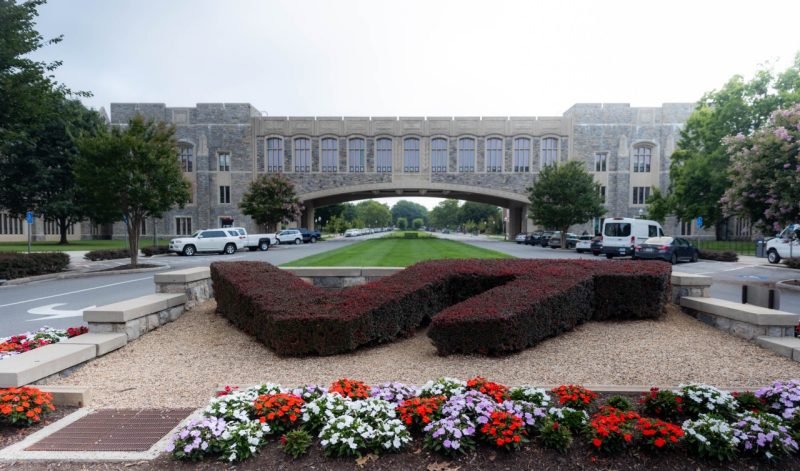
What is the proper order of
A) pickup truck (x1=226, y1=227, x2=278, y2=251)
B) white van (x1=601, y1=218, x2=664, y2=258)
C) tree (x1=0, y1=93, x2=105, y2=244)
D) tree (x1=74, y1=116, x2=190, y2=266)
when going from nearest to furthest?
tree (x1=74, y1=116, x2=190, y2=266)
white van (x1=601, y1=218, x2=664, y2=258)
pickup truck (x1=226, y1=227, x2=278, y2=251)
tree (x1=0, y1=93, x2=105, y2=244)

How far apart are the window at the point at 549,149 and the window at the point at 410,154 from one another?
1382 cm

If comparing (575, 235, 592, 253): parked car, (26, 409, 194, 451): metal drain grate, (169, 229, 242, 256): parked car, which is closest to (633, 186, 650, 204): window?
(575, 235, 592, 253): parked car

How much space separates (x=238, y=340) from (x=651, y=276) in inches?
267

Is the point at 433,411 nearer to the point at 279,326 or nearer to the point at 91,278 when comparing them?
the point at 279,326

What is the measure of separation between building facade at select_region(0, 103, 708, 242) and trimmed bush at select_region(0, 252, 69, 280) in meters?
31.0

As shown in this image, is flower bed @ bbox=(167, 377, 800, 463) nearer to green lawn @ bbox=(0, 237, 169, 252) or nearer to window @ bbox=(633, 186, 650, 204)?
green lawn @ bbox=(0, 237, 169, 252)

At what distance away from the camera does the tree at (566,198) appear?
3316 centimetres

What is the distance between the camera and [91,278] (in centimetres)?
1680

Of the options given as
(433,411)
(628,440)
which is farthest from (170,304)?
(628,440)

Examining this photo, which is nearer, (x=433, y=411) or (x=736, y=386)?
(x=433, y=411)

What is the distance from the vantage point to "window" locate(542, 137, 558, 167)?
4731 cm

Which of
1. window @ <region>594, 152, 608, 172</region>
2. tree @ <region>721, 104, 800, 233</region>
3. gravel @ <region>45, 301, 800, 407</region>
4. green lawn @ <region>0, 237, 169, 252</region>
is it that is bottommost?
green lawn @ <region>0, 237, 169, 252</region>

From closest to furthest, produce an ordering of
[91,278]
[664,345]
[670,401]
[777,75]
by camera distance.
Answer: [670,401]
[664,345]
[91,278]
[777,75]

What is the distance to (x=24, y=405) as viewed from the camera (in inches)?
158
